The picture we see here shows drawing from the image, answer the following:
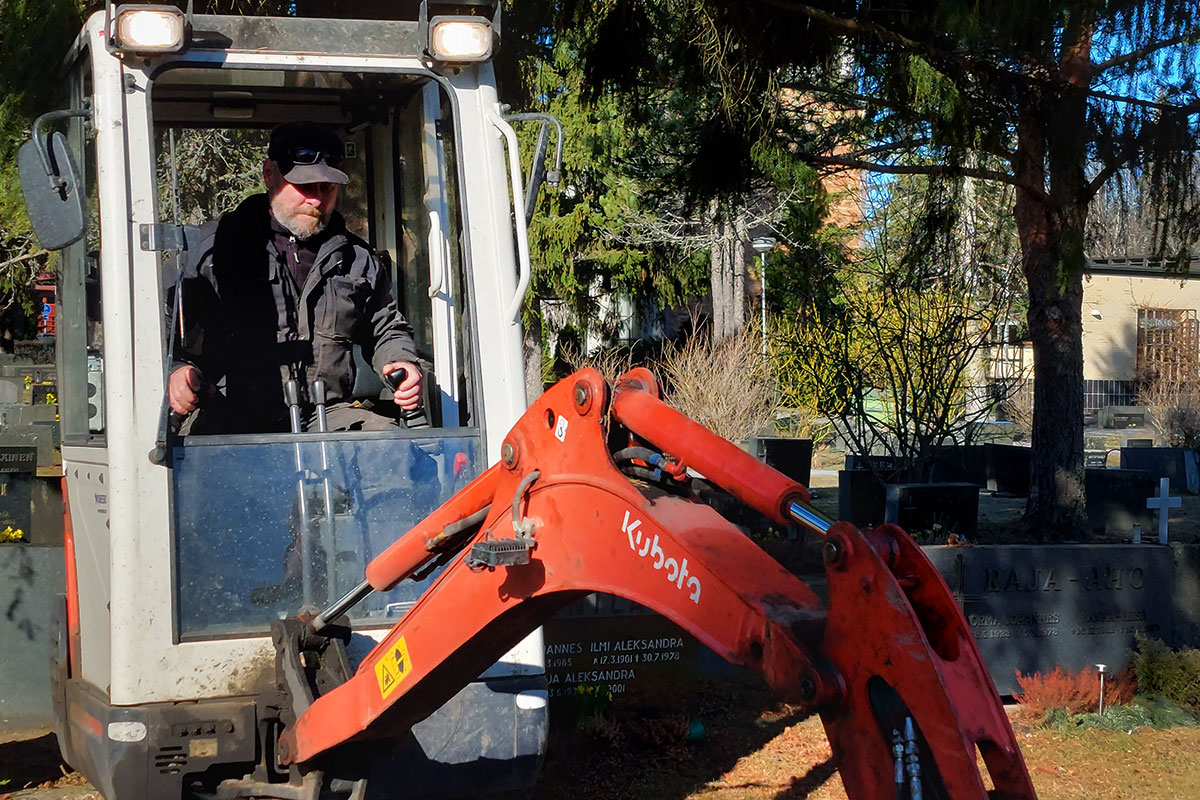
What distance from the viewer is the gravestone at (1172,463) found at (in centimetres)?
1638

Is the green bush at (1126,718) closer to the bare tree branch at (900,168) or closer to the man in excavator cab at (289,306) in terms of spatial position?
the bare tree branch at (900,168)

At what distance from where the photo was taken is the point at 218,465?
13.0 feet

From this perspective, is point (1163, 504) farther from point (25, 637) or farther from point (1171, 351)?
point (1171, 351)

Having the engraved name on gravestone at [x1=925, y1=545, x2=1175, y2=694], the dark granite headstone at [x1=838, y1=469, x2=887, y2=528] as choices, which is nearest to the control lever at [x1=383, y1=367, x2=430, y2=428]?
the engraved name on gravestone at [x1=925, y1=545, x2=1175, y2=694]

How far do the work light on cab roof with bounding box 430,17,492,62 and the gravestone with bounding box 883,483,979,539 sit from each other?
237 inches

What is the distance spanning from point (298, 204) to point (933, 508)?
6237 millimetres

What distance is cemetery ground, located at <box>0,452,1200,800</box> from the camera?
215 inches

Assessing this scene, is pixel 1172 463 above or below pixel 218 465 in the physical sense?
below

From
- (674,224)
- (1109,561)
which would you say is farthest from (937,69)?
(674,224)

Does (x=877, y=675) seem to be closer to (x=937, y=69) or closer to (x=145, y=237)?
(x=145, y=237)

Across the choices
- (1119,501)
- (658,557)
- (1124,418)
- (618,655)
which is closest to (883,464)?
Result: (1119,501)

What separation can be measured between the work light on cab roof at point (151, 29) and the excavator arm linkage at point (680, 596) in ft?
5.49

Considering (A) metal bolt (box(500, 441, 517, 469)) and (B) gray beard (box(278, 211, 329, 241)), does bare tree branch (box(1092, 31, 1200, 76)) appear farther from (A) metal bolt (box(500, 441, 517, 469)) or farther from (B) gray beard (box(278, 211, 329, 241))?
(A) metal bolt (box(500, 441, 517, 469))

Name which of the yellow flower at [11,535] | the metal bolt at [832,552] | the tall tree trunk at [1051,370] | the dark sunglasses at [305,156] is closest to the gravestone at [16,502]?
the yellow flower at [11,535]
